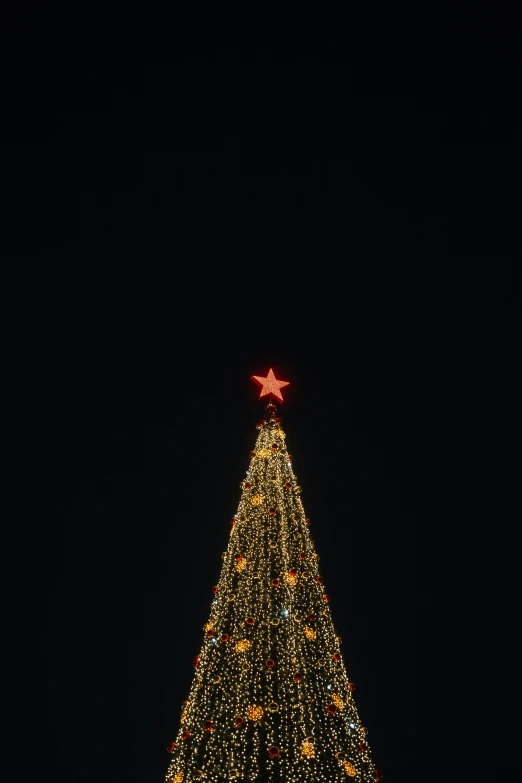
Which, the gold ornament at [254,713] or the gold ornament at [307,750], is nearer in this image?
the gold ornament at [307,750]

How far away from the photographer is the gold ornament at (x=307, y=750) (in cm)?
588

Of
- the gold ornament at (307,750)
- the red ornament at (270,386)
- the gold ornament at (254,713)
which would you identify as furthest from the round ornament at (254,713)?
the red ornament at (270,386)

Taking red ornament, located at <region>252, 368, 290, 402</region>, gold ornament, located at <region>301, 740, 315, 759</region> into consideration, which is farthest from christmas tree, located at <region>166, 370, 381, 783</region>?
red ornament, located at <region>252, 368, 290, 402</region>

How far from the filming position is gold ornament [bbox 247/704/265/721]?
6062 millimetres

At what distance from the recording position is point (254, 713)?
20.0ft

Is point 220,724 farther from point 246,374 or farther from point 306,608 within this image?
point 246,374

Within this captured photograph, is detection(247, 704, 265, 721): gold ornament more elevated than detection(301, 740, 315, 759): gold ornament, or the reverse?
detection(247, 704, 265, 721): gold ornament

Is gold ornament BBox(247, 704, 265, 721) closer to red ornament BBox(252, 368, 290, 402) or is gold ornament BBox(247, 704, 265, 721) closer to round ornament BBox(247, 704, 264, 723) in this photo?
round ornament BBox(247, 704, 264, 723)

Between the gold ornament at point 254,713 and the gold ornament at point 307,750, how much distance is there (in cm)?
53

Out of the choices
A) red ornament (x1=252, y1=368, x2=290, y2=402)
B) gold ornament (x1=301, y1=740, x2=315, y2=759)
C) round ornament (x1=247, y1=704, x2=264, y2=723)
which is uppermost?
red ornament (x1=252, y1=368, x2=290, y2=402)

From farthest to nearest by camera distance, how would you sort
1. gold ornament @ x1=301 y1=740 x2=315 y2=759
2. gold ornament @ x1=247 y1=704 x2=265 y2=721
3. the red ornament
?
the red ornament, gold ornament @ x1=247 y1=704 x2=265 y2=721, gold ornament @ x1=301 y1=740 x2=315 y2=759

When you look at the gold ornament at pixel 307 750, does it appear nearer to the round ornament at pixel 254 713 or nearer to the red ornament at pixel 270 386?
the round ornament at pixel 254 713

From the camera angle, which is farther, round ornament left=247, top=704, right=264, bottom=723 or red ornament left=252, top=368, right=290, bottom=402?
red ornament left=252, top=368, right=290, bottom=402

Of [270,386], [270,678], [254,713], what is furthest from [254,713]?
[270,386]
